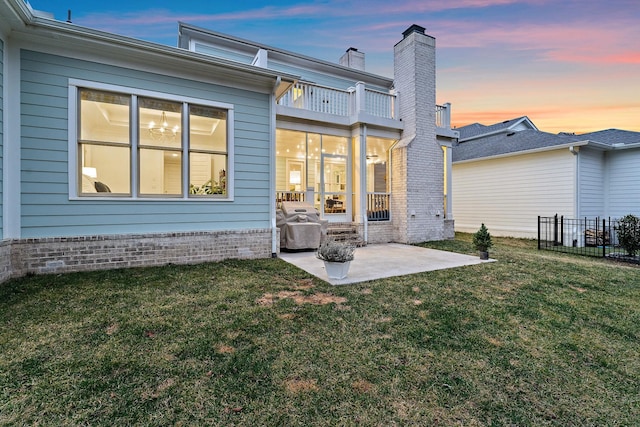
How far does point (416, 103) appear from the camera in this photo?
31.0ft

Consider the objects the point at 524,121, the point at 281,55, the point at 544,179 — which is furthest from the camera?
the point at 524,121

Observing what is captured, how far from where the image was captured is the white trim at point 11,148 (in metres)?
4.27

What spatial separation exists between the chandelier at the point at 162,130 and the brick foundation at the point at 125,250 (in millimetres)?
2007

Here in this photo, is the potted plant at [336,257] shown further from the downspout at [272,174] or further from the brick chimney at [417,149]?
the brick chimney at [417,149]

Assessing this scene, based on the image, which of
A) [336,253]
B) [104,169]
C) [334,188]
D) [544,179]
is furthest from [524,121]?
[104,169]

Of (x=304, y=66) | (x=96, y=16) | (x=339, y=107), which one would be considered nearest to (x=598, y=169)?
(x=339, y=107)

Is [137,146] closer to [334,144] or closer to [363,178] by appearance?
[334,144]

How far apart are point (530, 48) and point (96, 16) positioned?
1846 centimetres

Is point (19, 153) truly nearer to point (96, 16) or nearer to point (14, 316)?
point (14, 316)

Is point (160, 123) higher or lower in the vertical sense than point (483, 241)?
higher

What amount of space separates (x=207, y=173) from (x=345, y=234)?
14.7 feet

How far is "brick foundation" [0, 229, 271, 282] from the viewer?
452cm

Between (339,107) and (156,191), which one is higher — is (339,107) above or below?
above

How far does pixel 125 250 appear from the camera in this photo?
208 inches
